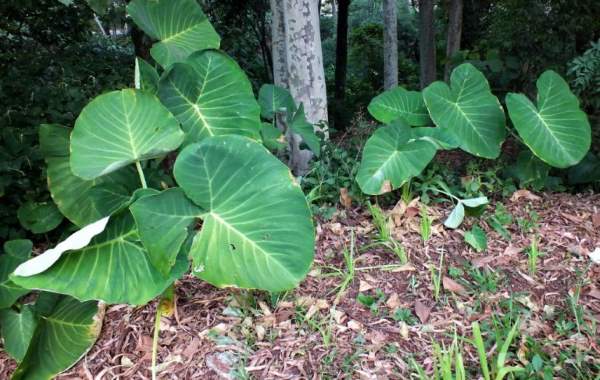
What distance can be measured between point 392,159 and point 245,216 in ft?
3.59

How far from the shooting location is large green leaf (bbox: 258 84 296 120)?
269 cm

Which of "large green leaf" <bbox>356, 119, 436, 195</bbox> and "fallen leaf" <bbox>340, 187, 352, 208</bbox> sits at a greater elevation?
"large green leaf" <bbox>356, 119, 436, 195</bbox>

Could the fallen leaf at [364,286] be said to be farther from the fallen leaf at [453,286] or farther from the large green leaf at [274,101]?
the large green leaf at [274,101]

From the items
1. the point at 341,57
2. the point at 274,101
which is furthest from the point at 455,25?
the point at 274,101

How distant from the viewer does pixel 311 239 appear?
1.44 metres

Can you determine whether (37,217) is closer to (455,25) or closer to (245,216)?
(245,216)

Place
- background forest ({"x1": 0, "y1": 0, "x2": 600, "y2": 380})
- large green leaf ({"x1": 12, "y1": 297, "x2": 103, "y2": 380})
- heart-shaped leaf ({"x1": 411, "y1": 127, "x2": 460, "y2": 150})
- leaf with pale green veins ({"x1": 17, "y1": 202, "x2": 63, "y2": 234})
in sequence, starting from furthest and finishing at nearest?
heart-shaped leaf ({"x1": 411, "y1": 127, "x2": 460, "y2": 150}) → leaf with pale green veins ({"x1": 17, "y1": 202, "x2": 63, "y2": 234}) → large green leaf ({"x1": 12, "y1": 297, "x2": 103, "y2": 380}) → background forest ({"x1": 0, "y1": 0, "x2": 600, "y2": 380})

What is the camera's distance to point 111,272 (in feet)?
4.69

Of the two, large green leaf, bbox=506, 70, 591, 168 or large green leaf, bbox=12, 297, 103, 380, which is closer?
large green leaf, bbox=12, 297, 103, 380

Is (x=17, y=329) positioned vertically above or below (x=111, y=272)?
below

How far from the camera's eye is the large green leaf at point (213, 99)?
1.95m

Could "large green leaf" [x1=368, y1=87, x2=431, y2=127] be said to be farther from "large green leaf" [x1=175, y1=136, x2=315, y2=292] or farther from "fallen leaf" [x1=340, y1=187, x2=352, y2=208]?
"large green leaf" [x1=175, y1=136, x2=315, y2=292]

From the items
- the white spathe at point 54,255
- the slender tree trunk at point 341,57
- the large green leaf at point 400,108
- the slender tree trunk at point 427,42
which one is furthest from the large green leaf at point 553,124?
the slender tree trunk at point 341,57

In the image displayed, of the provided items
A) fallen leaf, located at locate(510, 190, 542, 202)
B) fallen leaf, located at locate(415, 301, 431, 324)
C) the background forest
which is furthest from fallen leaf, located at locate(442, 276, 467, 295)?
fallen leaf, located at locate(510, 190, 542, 202)
